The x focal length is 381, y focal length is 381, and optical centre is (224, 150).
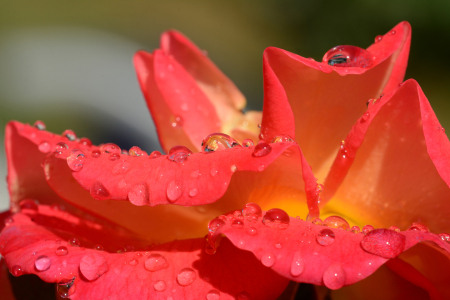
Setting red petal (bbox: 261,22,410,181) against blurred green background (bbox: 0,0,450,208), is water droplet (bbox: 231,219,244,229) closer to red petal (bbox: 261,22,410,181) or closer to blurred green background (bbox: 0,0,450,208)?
red petal (bbox: 261,22,410,181)

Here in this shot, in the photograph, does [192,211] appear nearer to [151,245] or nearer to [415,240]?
[151,245]

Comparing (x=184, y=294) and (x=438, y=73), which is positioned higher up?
(x=438, y=73)

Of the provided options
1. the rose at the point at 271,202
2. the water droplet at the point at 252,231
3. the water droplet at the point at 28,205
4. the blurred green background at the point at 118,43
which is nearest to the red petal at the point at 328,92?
the rose at the point at 271,202

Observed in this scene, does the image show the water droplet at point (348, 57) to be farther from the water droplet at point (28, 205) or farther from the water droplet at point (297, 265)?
the water droplet at point (28, 205)

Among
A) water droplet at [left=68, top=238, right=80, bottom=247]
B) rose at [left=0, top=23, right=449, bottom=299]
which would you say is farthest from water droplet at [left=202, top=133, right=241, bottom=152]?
water droplet at [left=68, top=238, right=80, bottom=247]

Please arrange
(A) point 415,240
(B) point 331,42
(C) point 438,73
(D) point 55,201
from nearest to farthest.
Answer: (A) point 415,240 → (D) point 55,201 → (C) point 438,73 → (B) point 331,42

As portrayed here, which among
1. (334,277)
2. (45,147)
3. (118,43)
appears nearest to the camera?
(334,277)

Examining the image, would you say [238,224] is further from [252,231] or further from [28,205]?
[28,205]

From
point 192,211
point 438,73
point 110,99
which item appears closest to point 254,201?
point 192,211

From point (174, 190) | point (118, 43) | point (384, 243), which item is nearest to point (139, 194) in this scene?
point (174, 190)
